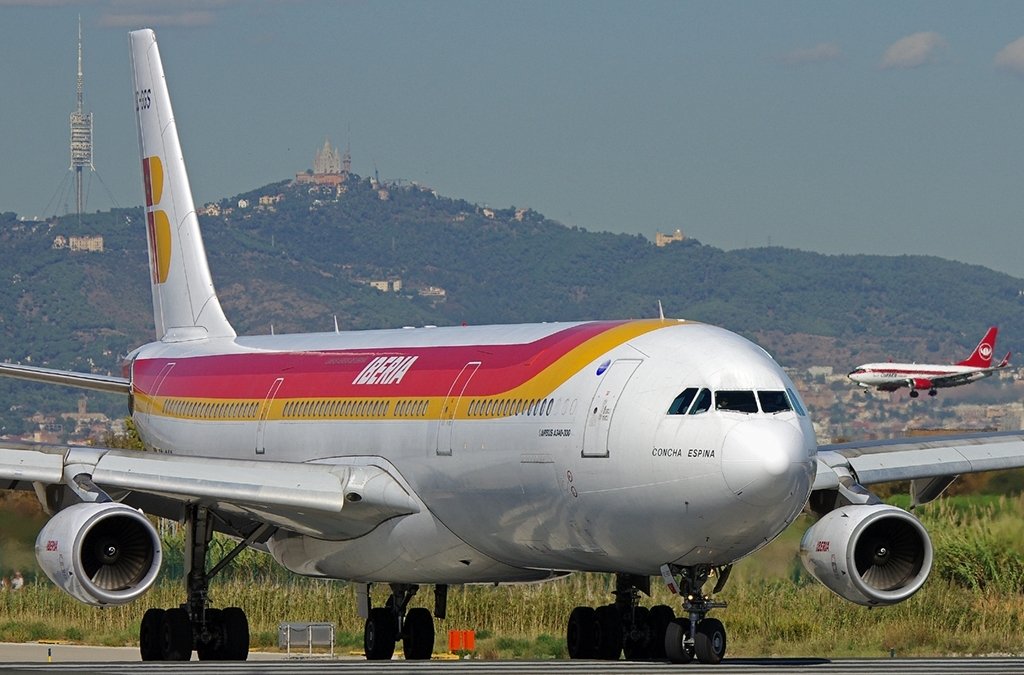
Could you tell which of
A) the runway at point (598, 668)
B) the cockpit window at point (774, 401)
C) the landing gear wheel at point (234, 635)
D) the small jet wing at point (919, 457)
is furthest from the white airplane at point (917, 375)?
the cockpit window at point (774, 401)

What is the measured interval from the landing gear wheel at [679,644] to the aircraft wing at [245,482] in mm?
5348

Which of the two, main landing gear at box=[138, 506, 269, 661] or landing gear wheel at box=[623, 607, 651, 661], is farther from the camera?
main landing gear at box=[138, 506, 269, 661]

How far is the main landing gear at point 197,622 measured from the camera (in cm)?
3073

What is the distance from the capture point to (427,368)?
98.2 ft

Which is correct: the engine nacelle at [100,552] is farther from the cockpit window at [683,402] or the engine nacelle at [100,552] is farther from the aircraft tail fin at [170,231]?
the aircraft tail fin at [170,231]

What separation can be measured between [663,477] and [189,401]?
14.4 m

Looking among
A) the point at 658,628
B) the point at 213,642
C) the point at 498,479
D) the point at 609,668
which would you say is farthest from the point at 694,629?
the point at 213,642

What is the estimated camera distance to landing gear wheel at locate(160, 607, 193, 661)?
30656 mm

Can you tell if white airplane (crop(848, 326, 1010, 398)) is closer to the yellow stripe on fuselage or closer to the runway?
the yellow stripe on fuselage

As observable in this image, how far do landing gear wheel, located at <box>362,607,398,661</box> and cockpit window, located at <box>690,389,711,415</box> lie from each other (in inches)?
415

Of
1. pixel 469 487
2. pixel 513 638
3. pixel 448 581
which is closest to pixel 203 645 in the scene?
pixel 448 581

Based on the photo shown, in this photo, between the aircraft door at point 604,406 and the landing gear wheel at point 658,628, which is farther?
the landing gear wheel at point 658,628

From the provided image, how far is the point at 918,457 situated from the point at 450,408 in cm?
627

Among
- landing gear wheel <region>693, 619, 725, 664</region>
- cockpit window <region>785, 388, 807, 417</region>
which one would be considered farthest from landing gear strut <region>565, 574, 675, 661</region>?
cockpit window <region>785, 388, 807, 417</region>
